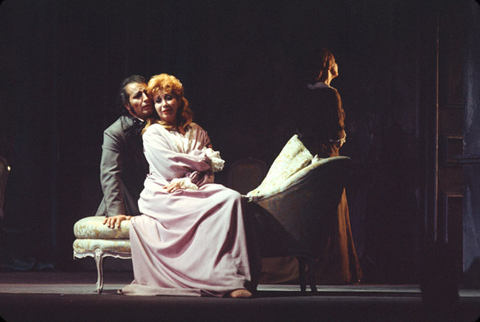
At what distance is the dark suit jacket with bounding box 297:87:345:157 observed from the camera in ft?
16.8

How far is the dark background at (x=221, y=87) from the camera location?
612 centimetres

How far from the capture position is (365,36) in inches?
245

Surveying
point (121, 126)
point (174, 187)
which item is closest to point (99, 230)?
point (174, 187)

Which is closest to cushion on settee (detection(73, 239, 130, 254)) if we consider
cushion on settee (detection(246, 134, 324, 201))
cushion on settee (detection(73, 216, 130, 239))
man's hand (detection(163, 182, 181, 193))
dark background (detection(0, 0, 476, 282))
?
cushion on settee (detection(73, 216, 130, 239))

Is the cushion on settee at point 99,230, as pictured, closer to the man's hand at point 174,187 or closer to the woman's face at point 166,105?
the man's hand at point 174,187

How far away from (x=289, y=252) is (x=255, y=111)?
2.26 m

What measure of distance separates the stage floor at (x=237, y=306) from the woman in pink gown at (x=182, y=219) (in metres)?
0.19

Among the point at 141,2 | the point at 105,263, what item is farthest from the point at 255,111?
the point at 105,263

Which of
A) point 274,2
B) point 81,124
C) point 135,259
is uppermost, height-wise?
point 274,2

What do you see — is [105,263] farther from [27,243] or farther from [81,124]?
[81,124]

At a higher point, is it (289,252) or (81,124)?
(81,124)

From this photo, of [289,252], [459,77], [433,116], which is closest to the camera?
[289,252]

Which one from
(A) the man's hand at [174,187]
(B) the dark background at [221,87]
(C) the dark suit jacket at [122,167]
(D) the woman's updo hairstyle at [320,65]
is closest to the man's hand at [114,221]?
(C) the dark suit jacket at [122,167]

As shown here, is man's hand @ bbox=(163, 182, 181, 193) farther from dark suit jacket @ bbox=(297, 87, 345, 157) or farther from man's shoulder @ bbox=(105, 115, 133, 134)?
dark suit jacket @ bbox=(297, 87, 345, 157)
